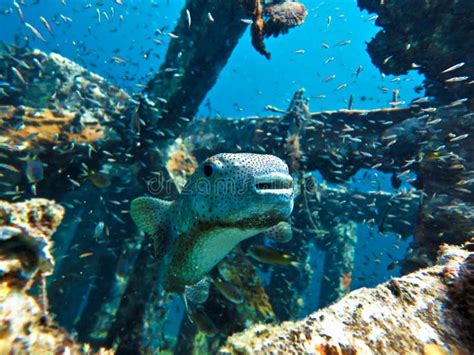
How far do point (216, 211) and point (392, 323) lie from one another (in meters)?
1.57

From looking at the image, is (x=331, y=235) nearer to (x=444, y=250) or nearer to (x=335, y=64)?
Answer: (x=444, y=250)

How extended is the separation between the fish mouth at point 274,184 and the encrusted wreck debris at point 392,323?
955 mm

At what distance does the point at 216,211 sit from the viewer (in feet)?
8.55

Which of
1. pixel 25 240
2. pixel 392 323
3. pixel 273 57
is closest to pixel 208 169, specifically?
pixel 25 240

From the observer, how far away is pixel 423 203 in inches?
218

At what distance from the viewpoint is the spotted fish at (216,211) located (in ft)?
7.82

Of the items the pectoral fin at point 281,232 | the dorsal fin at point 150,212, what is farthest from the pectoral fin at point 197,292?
the pectoral fin at point 281,232

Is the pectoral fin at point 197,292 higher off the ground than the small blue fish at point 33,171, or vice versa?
the small blue fish at point 33,171

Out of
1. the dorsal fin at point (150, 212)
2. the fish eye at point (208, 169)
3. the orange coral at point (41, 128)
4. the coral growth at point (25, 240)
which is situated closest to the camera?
the coral growth at point (25, 240)

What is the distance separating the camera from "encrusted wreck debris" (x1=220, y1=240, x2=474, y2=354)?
56.9 inches

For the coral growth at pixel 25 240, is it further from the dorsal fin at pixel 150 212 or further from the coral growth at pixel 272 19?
the coral growth at pixel 272 19

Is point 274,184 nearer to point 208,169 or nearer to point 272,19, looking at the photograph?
point 208,169

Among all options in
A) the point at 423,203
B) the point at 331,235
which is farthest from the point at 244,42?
the point at 423,203

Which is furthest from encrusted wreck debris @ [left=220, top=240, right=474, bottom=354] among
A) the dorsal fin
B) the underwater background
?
the dorsal fin
